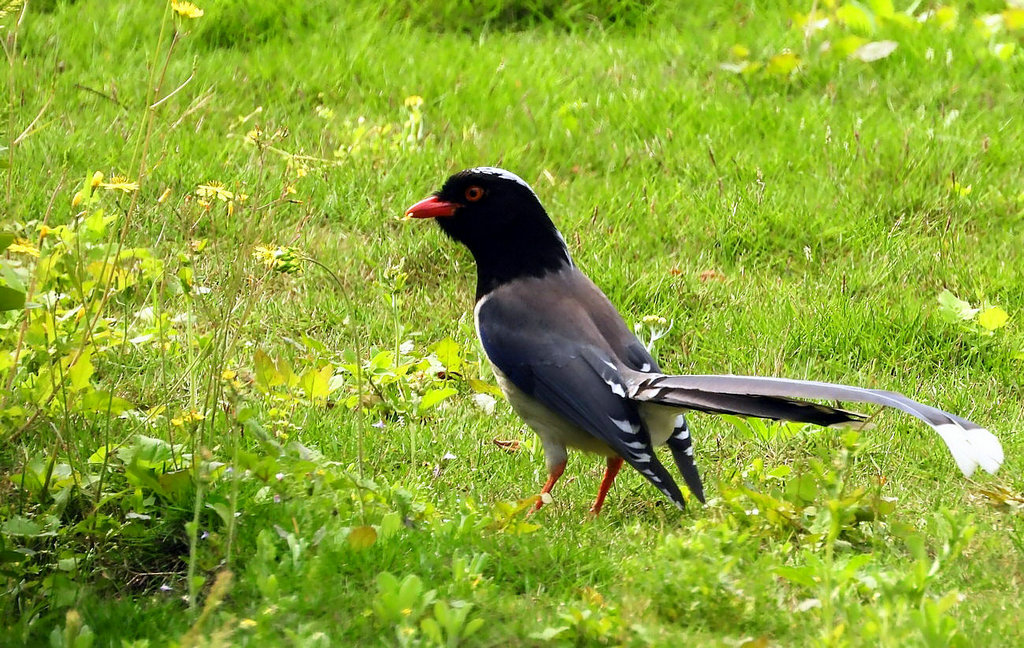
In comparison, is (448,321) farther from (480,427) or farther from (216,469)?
(216,469)

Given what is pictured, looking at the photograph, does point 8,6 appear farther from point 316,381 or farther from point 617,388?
point 617,388

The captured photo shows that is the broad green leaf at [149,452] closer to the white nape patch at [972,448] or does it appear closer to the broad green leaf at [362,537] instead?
the broad green leaf at [362,537]

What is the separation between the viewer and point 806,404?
4.04 meters

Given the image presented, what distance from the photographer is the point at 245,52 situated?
334 inches

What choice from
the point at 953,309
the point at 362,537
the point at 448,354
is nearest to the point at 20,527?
the point at 362,537

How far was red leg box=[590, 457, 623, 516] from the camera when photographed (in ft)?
→ 15.7

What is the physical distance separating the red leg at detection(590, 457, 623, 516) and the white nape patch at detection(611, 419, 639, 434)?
297 millimetres

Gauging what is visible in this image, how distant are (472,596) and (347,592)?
335 mm

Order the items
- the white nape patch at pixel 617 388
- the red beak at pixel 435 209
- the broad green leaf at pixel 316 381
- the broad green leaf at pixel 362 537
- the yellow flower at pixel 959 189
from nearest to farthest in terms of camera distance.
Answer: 1. the broad green leaf at pixel 362 537
2. the white nape patch at pixel 617 388
3. the broad green leaf at pixel 316 381
4. the red beak at pixel 435 209
5. the yellow flower at pixel 959 189

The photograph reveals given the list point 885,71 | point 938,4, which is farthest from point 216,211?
point 938,4

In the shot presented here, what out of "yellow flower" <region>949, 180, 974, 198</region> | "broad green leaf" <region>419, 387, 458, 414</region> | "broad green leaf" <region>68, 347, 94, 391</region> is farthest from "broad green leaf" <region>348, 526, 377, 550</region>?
"yellow flower" <region>949, 180, 974, 198</region>

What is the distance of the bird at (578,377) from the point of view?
4039mm

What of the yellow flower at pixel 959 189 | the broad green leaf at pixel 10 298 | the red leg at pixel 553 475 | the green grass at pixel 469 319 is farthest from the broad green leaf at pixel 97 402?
the yellow flower at pixel 959 189

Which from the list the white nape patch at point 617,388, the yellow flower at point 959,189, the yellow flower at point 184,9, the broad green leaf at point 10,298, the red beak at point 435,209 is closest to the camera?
the broad green leaf at point 10,298
